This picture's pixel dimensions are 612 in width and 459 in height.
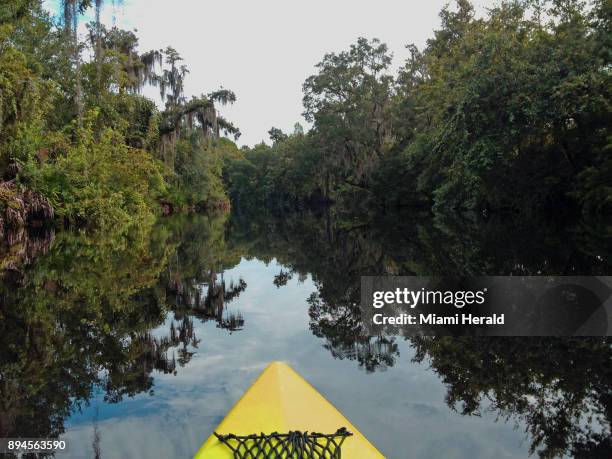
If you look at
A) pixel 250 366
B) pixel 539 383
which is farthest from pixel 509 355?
pixel 250 366

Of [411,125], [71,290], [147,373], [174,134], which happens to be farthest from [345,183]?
[147,373]

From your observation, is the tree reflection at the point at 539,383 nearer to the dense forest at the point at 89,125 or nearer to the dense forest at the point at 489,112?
the dense forest at the point at 489,112

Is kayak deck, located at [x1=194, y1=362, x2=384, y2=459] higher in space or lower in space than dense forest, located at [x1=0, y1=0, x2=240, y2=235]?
lower

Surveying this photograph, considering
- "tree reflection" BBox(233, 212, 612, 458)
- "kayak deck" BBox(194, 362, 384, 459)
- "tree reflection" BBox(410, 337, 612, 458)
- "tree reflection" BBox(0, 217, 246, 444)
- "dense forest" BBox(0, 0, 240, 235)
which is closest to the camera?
"kayak deck" BBox(194, 362, 384, 459)

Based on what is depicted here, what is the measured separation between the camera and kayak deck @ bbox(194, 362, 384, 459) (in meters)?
2.43

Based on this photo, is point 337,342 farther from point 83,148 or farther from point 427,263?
point 83,148

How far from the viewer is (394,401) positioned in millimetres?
3674

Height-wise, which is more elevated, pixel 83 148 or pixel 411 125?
pixel 411 125

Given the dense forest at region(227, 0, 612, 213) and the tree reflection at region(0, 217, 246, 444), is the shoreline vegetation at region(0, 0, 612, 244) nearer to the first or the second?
the dense forest at region(227, 0, 612, 213)

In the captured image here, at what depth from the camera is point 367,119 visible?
33.2 metres

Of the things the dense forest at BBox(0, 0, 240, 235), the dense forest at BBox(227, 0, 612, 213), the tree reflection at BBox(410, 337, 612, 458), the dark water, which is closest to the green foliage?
the dense forest at BBox(0, 0, 240, 235)

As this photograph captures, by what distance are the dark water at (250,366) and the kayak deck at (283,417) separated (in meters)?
0.48

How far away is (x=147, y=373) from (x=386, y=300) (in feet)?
13.9

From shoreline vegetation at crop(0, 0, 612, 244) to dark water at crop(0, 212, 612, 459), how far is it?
24.9ft
